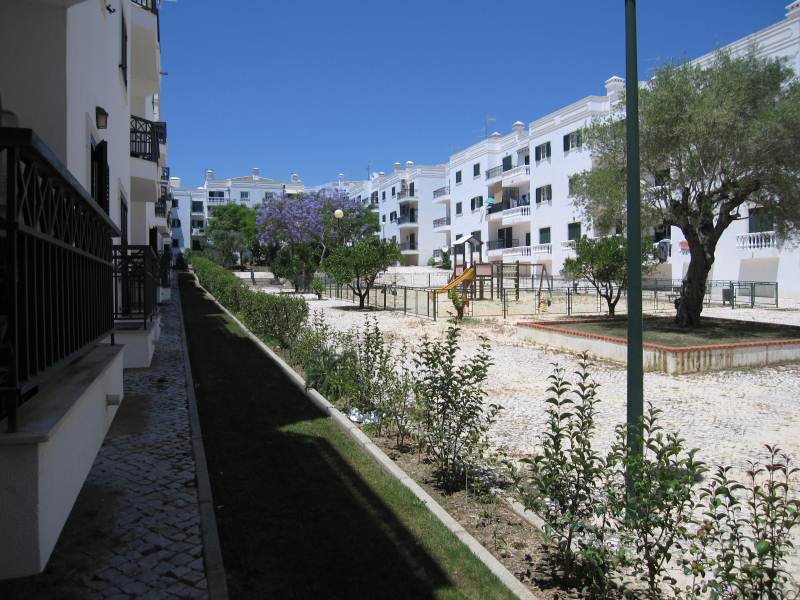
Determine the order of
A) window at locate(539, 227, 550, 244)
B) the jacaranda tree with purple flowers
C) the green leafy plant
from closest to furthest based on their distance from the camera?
the green leafy plant < window at locate(539, 227, 550, 244) < the jacaranda tree with purple flowers

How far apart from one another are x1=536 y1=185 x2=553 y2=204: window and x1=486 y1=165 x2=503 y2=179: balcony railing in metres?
6.15

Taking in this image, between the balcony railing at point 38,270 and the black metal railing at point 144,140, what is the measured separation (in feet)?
40.5

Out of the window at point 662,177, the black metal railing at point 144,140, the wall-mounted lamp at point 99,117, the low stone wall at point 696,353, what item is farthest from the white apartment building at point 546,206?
the wall-mounted lamp at point 99,117

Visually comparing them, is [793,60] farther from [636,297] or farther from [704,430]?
[636,297]

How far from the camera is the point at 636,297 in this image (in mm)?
4621

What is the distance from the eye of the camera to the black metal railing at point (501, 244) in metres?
50.5

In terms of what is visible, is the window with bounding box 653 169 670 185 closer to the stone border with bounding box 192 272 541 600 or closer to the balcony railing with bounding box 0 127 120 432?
the stone border with bounding box 192 272 541 600

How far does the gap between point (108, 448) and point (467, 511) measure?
3.73 metres

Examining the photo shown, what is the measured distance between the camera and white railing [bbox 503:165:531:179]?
4759cm

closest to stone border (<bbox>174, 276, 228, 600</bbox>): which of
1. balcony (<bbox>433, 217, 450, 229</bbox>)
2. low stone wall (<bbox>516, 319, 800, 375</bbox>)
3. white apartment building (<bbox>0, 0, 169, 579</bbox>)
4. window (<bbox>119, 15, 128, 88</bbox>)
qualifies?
white apartment building (<bbox>0, 0, 169, 579</bbox>)

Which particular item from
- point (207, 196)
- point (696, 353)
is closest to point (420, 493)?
point (696, 353)

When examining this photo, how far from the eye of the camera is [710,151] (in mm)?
14930

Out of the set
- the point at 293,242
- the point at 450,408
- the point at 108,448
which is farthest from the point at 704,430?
the point at 293,242

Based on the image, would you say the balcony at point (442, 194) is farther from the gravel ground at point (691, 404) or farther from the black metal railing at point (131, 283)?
the black metal railing at point (131, 283)
